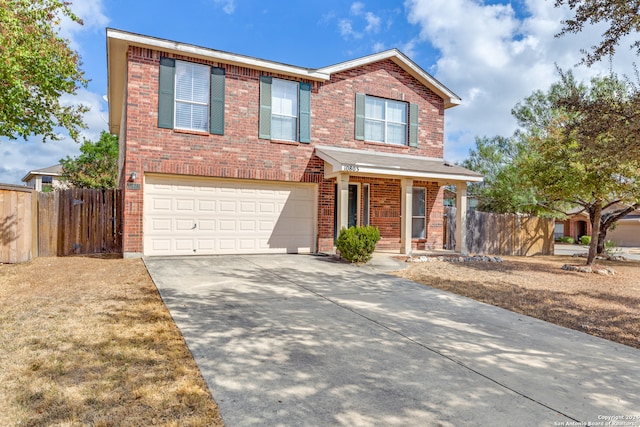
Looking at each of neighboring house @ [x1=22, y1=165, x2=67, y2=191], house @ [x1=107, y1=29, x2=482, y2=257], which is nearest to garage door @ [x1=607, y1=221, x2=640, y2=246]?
house @ [x1=107, y1=29, x2=482, y2=257]

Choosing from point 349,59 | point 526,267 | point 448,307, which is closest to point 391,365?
point 448,307

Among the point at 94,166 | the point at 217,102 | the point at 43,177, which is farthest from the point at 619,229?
the point at 43,177

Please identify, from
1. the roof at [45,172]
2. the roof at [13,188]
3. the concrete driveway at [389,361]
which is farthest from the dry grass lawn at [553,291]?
the roof at [45,172]

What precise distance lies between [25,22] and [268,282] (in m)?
9.31

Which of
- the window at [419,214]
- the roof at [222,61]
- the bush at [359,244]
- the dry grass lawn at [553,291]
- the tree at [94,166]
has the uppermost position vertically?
the roof at [222,61]

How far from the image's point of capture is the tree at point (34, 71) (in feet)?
28.1

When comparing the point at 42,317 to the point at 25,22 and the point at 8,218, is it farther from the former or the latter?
the point at 25,22

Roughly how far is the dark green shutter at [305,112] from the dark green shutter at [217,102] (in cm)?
249

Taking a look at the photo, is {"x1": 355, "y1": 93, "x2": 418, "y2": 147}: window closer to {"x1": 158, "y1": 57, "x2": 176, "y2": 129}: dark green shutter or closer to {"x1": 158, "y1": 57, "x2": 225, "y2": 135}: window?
{"x1": 158, "y1": 57, "x2": 225, "y2": 135}: window

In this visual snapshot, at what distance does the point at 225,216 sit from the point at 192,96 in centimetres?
354

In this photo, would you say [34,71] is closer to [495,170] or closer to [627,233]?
[495,170]

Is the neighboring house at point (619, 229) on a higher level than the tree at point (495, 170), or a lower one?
lower

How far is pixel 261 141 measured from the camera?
11.3 metres

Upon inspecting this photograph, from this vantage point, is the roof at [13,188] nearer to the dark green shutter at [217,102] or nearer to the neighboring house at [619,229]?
the dark green shutter at [217,102]
